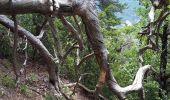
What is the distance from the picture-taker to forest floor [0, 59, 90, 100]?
10531 millimetres

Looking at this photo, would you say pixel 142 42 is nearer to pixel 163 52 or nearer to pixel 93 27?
pixel 163 52

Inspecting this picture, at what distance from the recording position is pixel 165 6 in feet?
31.6

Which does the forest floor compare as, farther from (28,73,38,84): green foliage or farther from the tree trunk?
the tree trunk

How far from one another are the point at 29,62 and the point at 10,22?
23.3ft

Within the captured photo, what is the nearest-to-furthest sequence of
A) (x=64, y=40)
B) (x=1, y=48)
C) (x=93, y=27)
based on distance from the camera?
(x=93, y=27) < (x=1, y=48) < (x=64, y=40)

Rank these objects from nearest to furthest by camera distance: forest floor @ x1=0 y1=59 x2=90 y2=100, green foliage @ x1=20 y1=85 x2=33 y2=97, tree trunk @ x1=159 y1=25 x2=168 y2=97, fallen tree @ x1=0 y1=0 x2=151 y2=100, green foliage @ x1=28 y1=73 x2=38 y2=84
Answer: fallen tree @ x1=0 y1=0 x2=151 y2=100 < forest floor @ x1=0 y1=59 x2=90 y2=100 < green foliage @ x1=20 y1=85 x2=33 y2=97 < green foliage @ x1=28 y1=73 x2=38 y2=84 < tree trunk @ x1=159 y1=25 x2=168 y2=97

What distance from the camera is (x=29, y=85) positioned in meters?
11.8

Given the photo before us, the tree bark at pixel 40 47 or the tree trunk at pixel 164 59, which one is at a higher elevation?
the tree bark at pixel 40 47

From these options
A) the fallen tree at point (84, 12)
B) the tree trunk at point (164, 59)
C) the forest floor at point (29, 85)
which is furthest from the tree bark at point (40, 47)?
the tree trunk at point (164, 59)

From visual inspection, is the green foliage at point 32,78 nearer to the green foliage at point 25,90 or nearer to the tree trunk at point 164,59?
the green foliage at point 25,90

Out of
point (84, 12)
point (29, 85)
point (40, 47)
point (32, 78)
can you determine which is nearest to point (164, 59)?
point (32, 78)

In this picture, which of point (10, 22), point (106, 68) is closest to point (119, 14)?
point (10, 22)

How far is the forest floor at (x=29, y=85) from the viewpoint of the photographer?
10.5m

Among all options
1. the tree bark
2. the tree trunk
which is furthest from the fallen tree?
the tree trunk
